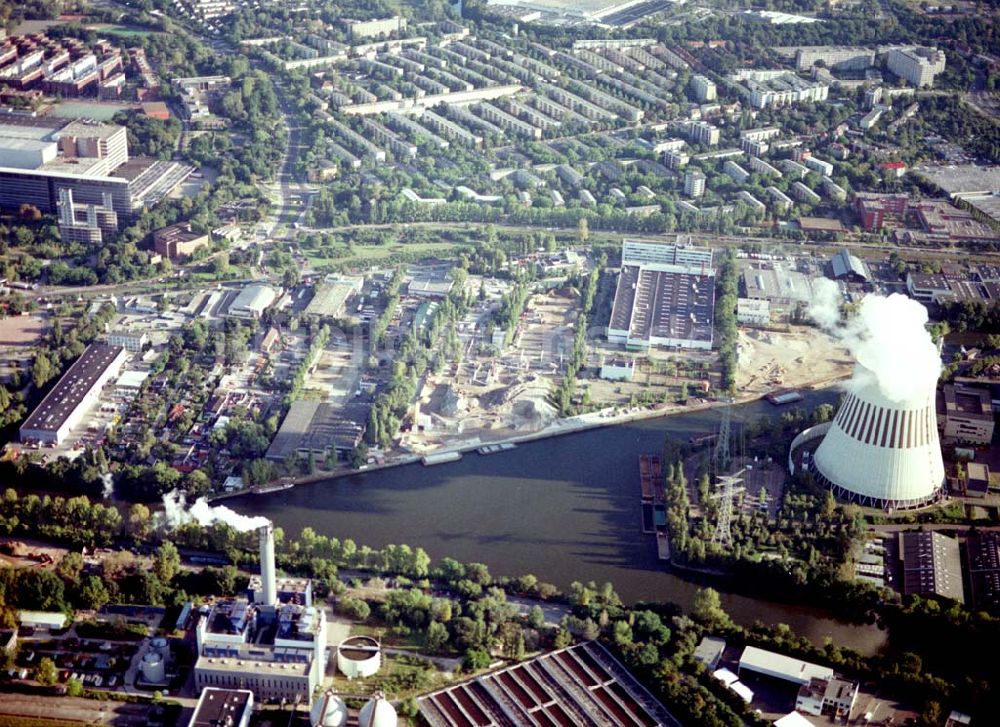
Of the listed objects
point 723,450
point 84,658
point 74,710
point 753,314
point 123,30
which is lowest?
point 74,710

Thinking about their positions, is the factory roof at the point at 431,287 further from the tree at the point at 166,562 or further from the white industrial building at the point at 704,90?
the white industrial building at the point at 704,90

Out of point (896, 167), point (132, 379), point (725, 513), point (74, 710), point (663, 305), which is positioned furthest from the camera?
point (896, 167)

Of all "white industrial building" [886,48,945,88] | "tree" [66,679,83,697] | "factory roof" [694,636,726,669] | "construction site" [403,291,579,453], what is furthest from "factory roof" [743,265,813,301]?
"tree" [66,679,83,697]

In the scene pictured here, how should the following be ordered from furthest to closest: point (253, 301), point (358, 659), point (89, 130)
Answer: point (89, 130)
point (253, 301)
point (358, 659)

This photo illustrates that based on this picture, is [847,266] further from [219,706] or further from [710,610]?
[219,706]

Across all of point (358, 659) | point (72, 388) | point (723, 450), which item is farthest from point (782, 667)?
point (72, 388)

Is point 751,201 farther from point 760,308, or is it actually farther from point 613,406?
point 613,406

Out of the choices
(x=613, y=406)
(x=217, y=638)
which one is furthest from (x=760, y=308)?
(x=217, y=638)
